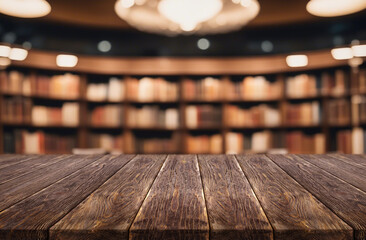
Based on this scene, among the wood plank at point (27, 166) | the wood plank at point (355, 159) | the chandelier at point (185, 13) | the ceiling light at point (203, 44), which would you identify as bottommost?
the wood plank at point (355, 159)

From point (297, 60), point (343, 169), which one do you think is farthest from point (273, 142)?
point (343, 169)

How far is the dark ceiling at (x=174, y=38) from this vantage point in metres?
4.32

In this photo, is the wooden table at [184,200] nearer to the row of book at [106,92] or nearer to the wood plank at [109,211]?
the wood plank at [109,211]

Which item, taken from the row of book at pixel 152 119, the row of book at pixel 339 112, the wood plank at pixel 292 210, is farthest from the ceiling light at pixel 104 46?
the wood plank at pixel 292 210

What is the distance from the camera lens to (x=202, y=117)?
420 cm

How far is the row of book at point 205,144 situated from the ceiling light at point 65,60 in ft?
6.17

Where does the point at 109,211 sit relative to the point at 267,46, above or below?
below

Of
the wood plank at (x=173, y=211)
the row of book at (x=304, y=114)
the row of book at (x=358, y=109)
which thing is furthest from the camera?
the row of book at (x=304, y=114)

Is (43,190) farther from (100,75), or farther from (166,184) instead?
(100,75)

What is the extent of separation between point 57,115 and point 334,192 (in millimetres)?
4001

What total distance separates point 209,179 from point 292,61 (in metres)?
3.33

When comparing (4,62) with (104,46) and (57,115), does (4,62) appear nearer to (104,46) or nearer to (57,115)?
(57,115)

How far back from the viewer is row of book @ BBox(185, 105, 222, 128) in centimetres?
420

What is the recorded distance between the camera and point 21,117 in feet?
12.9
